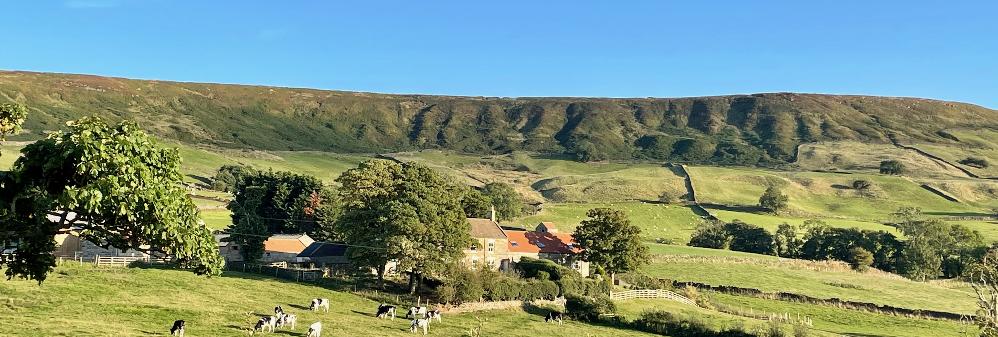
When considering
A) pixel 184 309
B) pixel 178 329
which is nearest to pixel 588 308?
pixel 184 309

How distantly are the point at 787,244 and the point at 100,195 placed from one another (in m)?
124

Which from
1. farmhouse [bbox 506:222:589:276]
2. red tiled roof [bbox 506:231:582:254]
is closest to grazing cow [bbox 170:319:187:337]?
farmhouse [bbox 506:222:589:276]

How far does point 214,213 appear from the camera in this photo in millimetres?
115438

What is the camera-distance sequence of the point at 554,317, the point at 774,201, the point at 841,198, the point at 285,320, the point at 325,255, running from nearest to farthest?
the point at 285,320, the point at 554,317, the point at 325,255, the point at 774,201, the point at 841,198

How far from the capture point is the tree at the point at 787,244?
399ft

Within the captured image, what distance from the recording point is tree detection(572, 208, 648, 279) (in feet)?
259

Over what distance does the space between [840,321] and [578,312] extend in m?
28.1

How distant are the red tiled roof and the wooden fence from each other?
1579 cm

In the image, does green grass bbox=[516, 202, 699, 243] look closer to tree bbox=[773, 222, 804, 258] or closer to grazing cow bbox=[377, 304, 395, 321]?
tree bbox=[773, 222, 804, 258]

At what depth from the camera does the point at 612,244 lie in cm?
7912

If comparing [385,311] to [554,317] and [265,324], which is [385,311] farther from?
[554,317]

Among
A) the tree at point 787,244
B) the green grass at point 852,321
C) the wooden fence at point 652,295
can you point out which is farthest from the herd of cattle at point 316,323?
the tree at point 787,244

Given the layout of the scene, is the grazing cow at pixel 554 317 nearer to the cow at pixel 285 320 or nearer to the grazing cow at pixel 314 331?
→ the cow at pixel 285 320

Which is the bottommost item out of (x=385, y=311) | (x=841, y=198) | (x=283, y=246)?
(x=385, y=311)
